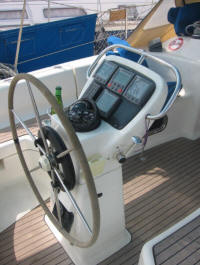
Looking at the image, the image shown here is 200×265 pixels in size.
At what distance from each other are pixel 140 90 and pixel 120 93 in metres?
0.10

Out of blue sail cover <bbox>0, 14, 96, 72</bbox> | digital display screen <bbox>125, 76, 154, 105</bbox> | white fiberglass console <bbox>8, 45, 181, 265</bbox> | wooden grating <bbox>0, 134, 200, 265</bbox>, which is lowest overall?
wooden grating <bbox>0, 134, 200, 265</bbox>

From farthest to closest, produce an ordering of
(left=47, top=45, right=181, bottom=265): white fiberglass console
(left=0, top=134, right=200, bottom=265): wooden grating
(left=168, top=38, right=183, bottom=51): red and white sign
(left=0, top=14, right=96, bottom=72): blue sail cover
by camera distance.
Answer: (left=0, top=14, right=96, bottom=72): blue sail cover → (left=168, top=38, right=183, bottom=51): red and white sign → (left=0, top=134, right=200, bottom=265): wooden grating → (left=47, top=45, right=181, bottom=265): white fiberglass console

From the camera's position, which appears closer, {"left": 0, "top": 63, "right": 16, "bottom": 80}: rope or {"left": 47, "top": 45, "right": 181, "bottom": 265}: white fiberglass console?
{"left": 47, "top": 45, "right": 181, "bottom": 265}: white fiberglass console

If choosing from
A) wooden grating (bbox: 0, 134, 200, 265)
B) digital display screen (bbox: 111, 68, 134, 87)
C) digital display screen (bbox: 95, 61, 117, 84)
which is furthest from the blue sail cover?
digital display screen (bbox: 111, 68, 134, 87)

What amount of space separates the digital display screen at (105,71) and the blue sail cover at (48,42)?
3422 mm

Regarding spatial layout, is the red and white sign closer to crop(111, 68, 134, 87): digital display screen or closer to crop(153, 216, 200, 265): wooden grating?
crop(111, 68, 134, 87): digital display screen

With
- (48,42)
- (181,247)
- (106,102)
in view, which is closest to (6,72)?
(106,102)

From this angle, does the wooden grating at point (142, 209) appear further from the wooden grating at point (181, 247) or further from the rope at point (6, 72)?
the rope at point (6, 72)

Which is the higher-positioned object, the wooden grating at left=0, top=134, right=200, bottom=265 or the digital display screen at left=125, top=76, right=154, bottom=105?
the digital display screen at left=125, top=76, right=154, bottom=105

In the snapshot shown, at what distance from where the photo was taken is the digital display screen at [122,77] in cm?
115

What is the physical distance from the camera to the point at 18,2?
10.5m

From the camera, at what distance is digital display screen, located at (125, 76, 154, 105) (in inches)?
41.9

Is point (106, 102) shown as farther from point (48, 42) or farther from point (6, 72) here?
point (48, 42)

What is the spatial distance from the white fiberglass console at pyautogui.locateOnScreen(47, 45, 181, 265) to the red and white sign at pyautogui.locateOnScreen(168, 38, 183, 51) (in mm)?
1226
